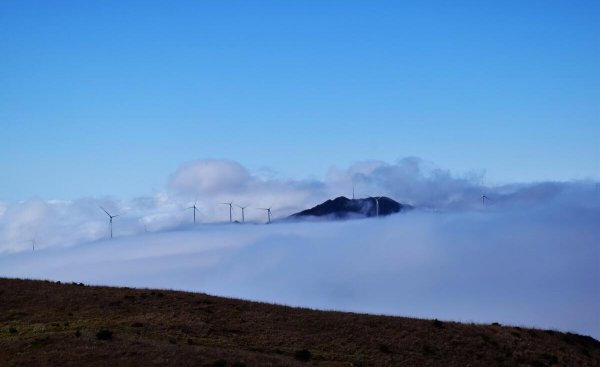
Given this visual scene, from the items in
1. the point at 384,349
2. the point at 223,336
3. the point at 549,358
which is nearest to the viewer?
the point at 384,349

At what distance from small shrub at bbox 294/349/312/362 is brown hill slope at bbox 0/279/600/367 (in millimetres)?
107

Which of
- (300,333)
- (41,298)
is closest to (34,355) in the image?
(300,333)

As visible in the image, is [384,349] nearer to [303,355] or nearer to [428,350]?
[428,350]

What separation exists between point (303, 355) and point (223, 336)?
1036cm

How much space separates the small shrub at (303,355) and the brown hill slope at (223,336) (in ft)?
0.35

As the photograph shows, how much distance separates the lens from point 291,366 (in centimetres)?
5328

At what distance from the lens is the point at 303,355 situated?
2370 inches

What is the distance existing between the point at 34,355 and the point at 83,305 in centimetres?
2800

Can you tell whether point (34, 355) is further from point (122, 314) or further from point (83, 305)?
point (83, 305)

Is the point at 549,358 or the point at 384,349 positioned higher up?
the point at 384,349

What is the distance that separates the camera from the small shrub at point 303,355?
195ft

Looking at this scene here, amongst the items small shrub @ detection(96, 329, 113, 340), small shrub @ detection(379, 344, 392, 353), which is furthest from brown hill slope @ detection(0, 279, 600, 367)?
small shrub @ detection(379, 344, 392, 353)

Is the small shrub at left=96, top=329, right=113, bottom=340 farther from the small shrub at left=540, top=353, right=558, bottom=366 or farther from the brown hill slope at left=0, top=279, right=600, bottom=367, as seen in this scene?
the small shrub at left=540, top=353, right=558, bottom=366

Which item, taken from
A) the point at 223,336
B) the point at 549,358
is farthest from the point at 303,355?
the point at 549,358
